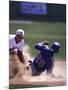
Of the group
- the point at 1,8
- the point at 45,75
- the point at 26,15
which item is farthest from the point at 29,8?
the point at 45,75

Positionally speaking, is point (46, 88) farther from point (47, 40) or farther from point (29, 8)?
point (29, 8)

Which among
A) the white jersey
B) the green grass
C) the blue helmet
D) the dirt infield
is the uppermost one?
the green grass

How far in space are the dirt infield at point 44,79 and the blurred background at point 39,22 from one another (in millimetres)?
129

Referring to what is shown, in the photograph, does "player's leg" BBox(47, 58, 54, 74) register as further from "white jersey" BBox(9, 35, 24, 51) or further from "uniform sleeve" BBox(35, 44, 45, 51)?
"white jersey" BBox(9, 35, 24, 51)

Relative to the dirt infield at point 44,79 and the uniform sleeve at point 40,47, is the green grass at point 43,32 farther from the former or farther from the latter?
the dirt infield at point 44,79

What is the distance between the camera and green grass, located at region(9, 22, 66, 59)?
367 centimetres

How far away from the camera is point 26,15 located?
366 centimetres

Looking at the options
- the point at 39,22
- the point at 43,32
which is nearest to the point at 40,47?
the point at 43,32

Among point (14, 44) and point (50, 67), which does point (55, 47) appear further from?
point (14, 44)

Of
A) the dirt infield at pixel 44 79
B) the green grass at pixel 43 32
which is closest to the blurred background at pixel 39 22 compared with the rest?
the green grass at pixel 43 32

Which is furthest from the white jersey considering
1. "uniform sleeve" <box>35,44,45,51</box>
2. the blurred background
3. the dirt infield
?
the dirt infield

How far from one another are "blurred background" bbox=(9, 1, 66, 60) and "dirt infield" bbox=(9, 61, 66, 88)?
129 mm

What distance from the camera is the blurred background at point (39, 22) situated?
11.9 ft

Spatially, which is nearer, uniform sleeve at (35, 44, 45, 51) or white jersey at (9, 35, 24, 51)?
white jersey at (9, 35, 24, 51)
